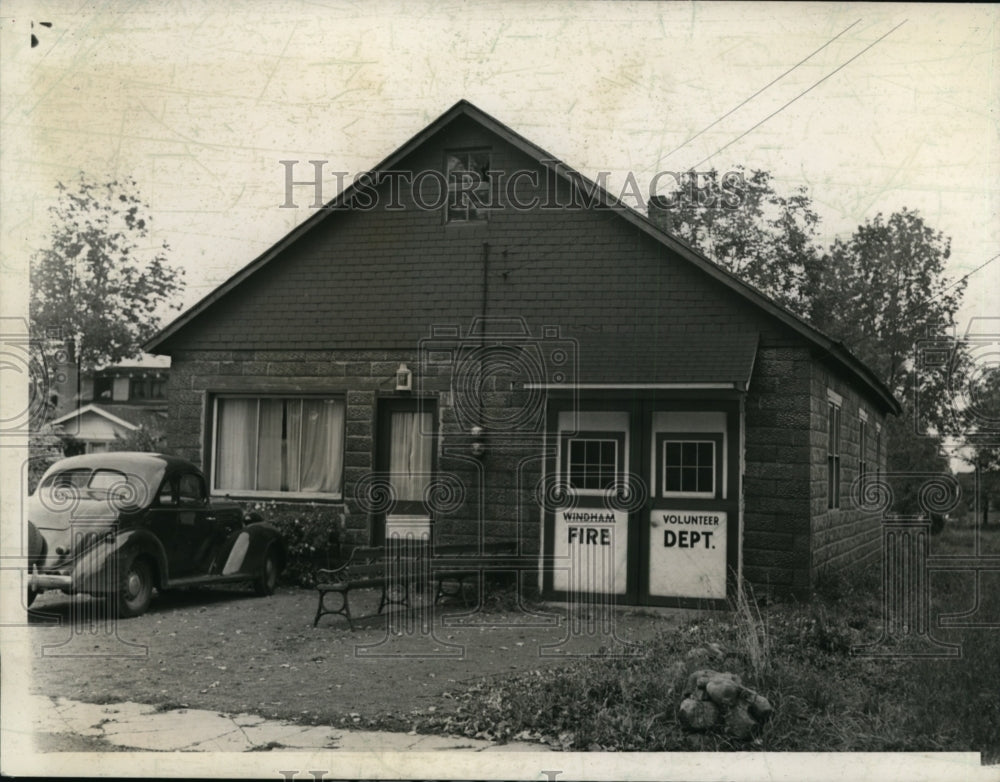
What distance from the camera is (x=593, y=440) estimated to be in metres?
13.4

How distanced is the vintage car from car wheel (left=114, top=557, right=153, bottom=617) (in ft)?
0.04

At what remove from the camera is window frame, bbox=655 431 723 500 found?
12906 mm

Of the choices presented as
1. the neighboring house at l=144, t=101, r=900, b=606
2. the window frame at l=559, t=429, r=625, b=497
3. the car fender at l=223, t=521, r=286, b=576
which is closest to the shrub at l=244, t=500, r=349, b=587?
the neighboring house at l=144, t=101, r=900, b=606

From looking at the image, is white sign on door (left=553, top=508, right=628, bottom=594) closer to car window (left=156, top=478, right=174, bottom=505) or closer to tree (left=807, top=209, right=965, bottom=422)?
car window (left=156, top=478, right=174, bottom=505)

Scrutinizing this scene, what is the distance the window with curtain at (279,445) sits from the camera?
15117 mm

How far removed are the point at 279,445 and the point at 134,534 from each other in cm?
410

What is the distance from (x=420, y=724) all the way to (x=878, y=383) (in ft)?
38.5

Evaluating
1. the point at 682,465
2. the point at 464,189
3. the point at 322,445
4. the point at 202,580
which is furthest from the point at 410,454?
the point at 682,465

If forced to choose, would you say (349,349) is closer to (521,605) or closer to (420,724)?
(521,605)

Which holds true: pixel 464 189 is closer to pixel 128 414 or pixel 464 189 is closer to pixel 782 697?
pixel 782 697

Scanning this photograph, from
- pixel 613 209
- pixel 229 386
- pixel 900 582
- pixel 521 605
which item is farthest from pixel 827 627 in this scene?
pixel 229 386

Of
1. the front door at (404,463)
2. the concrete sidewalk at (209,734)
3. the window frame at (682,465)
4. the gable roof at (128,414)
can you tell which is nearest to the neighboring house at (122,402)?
the gable roof at (128,414)

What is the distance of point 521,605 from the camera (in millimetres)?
12953

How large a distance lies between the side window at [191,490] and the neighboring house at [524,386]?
218cm
